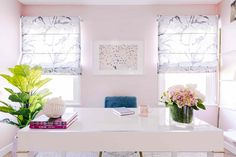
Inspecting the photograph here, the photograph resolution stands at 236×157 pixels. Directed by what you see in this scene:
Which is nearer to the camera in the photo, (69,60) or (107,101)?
(107,101)

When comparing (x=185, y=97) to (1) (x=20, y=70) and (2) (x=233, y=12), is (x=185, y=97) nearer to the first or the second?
(1) (x=20, y=70)

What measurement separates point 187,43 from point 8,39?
121 inches

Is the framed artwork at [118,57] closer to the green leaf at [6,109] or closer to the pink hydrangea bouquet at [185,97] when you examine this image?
the green leaf at [6,109]

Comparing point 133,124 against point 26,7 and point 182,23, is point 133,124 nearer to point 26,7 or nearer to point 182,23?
point 182,23

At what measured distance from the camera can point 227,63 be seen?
133 inches

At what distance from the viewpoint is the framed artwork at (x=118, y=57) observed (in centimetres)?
362

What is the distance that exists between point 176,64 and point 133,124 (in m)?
2.42

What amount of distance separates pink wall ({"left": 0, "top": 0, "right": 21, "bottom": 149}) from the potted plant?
267 centimetres

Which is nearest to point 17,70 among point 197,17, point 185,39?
point 185,39

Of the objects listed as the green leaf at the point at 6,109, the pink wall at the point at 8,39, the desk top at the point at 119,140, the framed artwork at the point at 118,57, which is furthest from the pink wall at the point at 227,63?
the pink wall at the point at 8,39

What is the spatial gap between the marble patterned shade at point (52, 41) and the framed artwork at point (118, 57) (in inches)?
15.8

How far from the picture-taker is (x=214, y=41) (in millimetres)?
3590

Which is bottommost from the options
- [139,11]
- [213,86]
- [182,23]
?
[213,86]

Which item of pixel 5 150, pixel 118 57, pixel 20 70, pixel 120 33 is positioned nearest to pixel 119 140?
pixel 20 70
